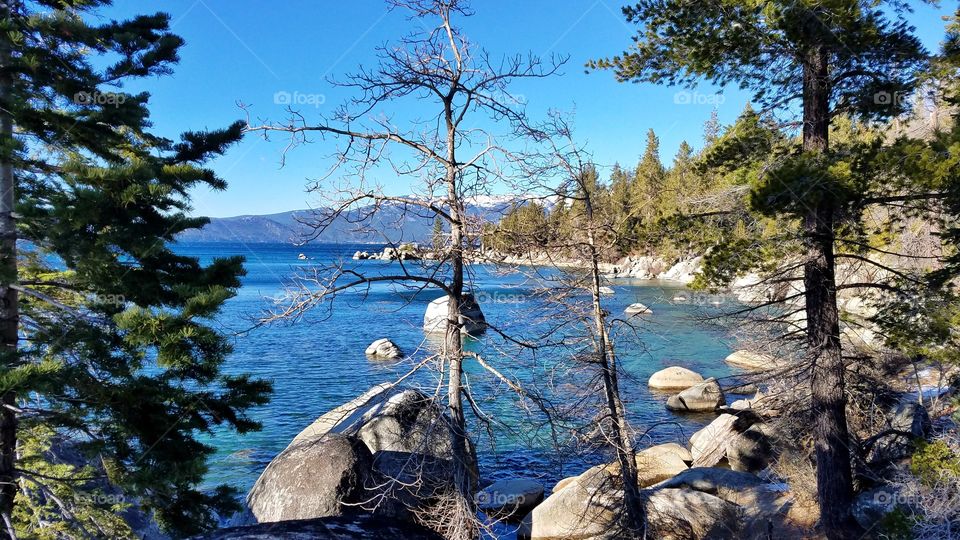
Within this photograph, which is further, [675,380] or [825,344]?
[675,380]

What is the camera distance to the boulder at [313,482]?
32.2ft

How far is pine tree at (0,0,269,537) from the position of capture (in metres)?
8.04

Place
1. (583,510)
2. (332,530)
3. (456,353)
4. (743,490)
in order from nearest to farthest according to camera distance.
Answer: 1. (332,530)
2. (456,353)
3. (583,510)
4. (743,490)

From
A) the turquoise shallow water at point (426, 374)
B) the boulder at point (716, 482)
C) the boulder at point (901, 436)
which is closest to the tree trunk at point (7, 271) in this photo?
the turquoise shallow water at point (426, 374)

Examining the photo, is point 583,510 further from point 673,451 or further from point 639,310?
point 673,451

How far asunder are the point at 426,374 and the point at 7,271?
1226 centimetres

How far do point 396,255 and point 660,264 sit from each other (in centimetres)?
6817

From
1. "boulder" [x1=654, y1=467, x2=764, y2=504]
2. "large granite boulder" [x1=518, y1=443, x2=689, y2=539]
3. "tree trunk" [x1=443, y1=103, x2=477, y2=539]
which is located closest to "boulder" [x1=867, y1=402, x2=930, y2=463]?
"boulder" [x1=654, y1=467, x2=764, y2=504]

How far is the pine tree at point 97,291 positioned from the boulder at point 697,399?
50.3 feet

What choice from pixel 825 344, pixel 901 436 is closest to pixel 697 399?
pixel 901 436

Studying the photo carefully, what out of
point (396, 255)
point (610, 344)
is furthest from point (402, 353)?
point (396, 255)

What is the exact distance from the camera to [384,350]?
27719 millimetres

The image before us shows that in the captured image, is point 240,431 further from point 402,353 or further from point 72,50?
point 402,353

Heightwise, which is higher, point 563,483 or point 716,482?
point 716,482
